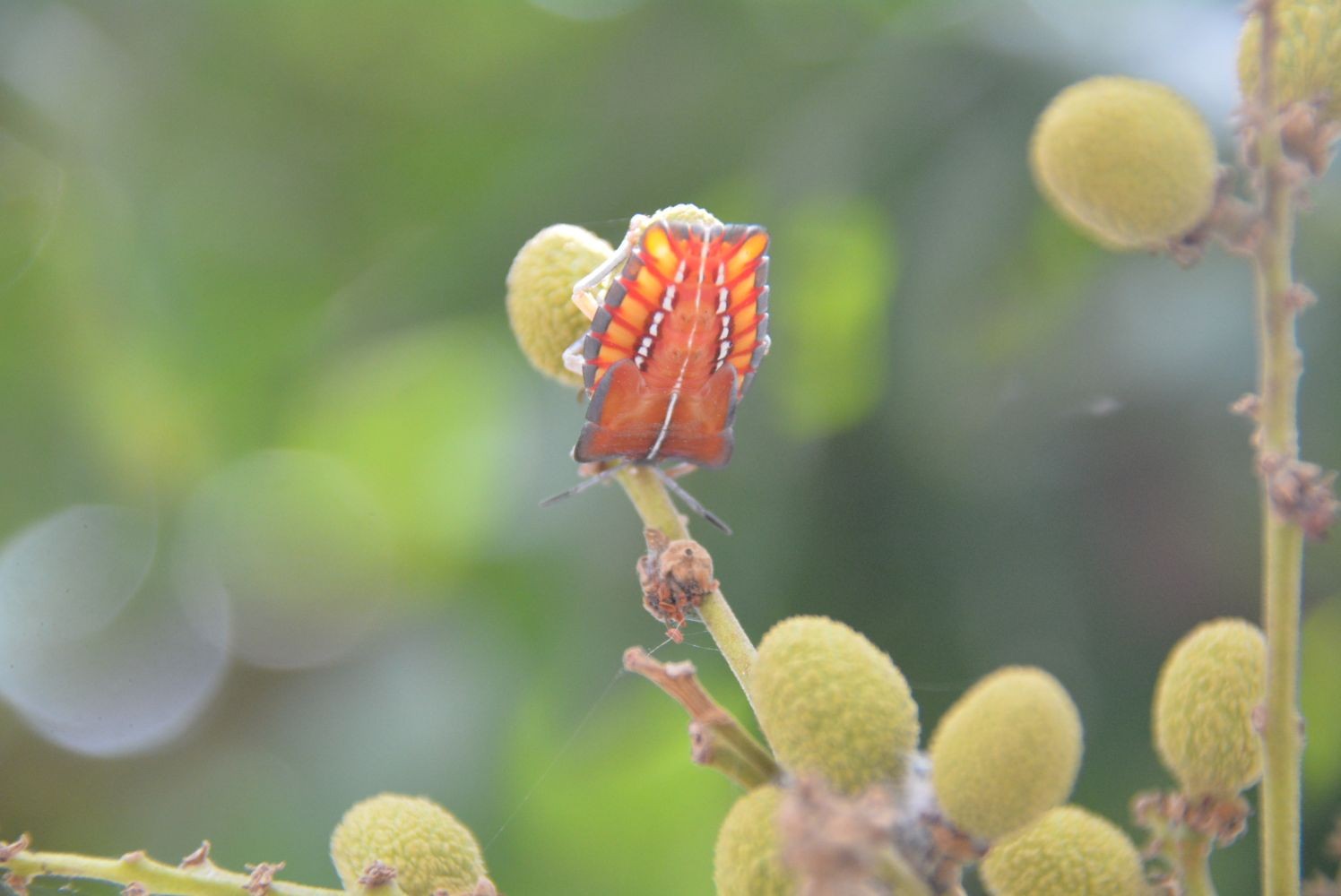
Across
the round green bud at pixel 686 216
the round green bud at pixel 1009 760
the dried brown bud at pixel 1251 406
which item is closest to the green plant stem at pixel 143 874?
the round green bud at pixel 1009 760

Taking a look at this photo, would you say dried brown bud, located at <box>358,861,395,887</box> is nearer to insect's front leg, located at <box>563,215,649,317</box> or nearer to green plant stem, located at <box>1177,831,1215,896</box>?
insect's front leg, located at <box>563,215,649,317</box>

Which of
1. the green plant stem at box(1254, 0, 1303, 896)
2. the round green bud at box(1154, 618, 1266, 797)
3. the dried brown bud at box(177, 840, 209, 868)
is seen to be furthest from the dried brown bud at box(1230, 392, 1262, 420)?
the dried brown bud at box(177, 840, 209, 868)

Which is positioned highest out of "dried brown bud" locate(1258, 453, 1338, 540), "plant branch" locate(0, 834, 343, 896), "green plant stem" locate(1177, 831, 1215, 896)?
"dried brown bud" locate(1258, 453, 1338, 540)

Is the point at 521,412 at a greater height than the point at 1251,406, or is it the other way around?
the point at 521,412

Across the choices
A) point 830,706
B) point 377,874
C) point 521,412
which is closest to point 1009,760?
point 830,706

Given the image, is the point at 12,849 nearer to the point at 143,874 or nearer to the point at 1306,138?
the point at 143,874

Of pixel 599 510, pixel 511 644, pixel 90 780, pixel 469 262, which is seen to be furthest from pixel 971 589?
pixel 90 780
